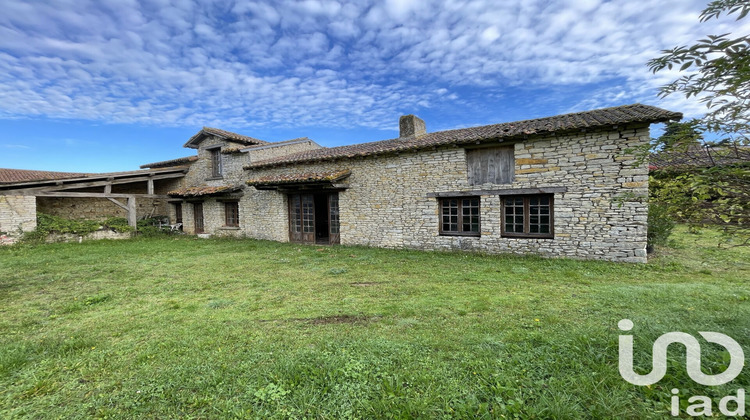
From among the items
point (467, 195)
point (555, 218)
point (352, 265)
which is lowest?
point (352, 265)

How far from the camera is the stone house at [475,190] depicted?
8.06 metres

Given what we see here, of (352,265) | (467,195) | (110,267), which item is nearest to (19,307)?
(110,267)

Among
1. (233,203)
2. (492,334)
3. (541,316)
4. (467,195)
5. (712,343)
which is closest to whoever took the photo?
(712,343)

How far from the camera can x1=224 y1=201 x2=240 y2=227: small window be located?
16.3 meters

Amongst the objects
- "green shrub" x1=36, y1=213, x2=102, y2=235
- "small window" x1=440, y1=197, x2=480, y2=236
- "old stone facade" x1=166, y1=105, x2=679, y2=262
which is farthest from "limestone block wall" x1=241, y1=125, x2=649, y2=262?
"green shrub" x1=36, y1=213, x2=102, y2=235

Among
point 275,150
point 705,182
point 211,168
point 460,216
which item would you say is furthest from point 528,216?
point 211,168

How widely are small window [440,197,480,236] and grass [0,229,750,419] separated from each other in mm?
2653

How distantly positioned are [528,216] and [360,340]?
7591 mm

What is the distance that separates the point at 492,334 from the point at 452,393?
141 centimetres

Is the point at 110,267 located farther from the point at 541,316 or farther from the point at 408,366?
the point at 541,316

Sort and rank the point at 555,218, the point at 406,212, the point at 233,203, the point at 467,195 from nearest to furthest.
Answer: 1. the point at 555,218
2. the point at 467,195
3. the point at 406,212
4. the point at 233,203

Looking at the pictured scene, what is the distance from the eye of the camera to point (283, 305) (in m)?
5.38

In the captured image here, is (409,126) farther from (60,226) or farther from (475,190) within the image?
(60,226)

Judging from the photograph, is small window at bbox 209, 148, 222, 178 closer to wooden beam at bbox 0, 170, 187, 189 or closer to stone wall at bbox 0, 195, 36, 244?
wooden beam at bbox 0, 170, 187, 189
